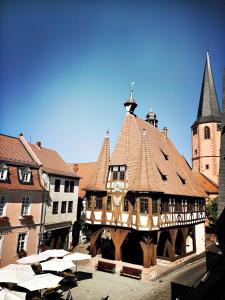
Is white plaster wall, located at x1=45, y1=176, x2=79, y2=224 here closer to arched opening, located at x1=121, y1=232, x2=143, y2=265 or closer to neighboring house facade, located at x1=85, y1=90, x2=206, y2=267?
neighboring house facade, located at x1=85, y1=90, x2=206, y2=267

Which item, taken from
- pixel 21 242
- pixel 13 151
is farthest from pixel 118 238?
pixel 13 151

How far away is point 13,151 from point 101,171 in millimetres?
7843

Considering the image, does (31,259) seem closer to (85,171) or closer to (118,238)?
(118,238)

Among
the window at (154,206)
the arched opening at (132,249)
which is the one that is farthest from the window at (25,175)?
the arched opening at (132,249)

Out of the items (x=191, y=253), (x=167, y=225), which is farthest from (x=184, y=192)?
(x=191, y=253)

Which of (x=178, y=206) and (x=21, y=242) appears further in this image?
(x=178, y=206)

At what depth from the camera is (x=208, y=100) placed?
138 ft

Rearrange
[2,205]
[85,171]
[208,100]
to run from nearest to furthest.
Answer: [2,205]
[85,171]
[208,100]

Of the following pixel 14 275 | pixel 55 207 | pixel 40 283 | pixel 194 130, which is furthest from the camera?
pixel 194 130

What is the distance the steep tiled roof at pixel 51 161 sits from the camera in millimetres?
23583

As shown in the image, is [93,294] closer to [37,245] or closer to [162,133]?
[37,245]

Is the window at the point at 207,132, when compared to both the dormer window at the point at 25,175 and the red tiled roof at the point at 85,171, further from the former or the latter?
the dormer window at the point at 25,175

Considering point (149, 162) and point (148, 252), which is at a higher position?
point (149, 162)

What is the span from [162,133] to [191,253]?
12905mm
